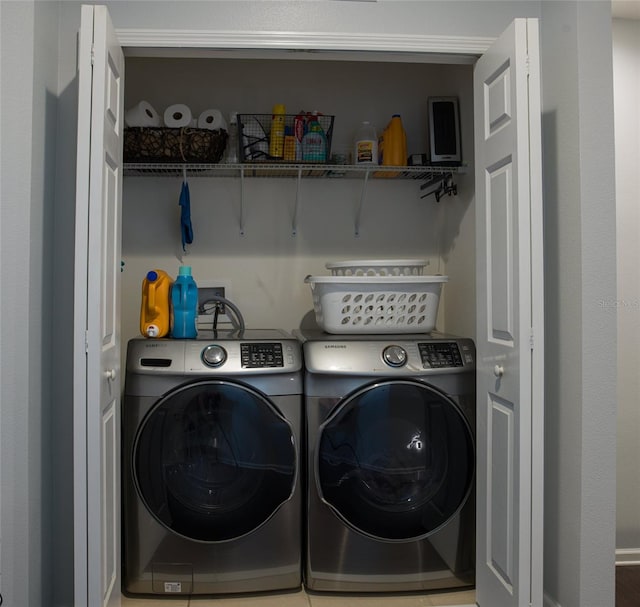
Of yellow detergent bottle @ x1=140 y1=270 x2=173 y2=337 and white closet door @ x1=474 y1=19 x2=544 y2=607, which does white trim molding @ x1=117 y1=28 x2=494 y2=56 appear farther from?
yellow detergent bottle @ x1=140 y1=270 x2=173 y2=337


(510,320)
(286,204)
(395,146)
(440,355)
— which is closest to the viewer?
(510,320)

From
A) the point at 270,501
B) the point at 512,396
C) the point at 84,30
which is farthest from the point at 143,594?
the point at 84,30

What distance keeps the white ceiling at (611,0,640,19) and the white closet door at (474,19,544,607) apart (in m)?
0.91

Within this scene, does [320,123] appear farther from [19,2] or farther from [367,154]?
[19,2]

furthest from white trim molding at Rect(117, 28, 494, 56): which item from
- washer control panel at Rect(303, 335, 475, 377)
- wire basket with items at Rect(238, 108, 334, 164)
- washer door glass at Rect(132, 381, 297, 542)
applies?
washer door glass at Rect(132, 381, 297, 542)

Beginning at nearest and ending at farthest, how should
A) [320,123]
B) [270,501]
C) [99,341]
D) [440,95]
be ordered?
[99,341] → [270,501] → [320,123] → [440,95]

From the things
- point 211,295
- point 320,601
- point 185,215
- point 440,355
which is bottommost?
point 320,601

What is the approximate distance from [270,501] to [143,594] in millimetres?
602

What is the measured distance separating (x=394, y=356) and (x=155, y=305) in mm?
948

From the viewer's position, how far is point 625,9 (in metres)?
2.66

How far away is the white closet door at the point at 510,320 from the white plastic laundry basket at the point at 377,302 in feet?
1.10

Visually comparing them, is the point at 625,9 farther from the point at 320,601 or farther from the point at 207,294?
the point at 320,601

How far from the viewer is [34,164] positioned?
1.89m

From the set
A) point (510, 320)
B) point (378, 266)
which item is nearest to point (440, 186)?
point (378, 266)
